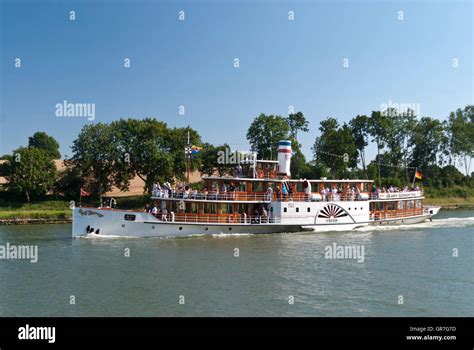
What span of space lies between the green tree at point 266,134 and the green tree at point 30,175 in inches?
1140

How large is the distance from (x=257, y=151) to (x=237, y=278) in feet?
164

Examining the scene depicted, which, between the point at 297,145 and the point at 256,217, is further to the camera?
the point at 297,145

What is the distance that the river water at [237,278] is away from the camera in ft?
56.3

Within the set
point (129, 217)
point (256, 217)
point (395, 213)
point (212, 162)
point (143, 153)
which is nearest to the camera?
point (129, 217)

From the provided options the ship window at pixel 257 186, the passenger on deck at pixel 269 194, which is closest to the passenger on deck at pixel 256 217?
the passenger on deck at pixel 269 194

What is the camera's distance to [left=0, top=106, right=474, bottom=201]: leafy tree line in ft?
194

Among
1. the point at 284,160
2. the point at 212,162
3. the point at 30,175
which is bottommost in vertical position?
the point at 30,175

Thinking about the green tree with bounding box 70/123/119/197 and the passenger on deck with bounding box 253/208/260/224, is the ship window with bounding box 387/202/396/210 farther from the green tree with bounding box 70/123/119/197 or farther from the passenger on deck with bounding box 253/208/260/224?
the green tree with bounding box 70/123/119/197

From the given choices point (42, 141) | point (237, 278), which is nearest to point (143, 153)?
point (237, 278)

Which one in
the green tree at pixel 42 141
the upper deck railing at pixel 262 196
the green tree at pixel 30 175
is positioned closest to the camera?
the upper deck railing at pixel 262 196

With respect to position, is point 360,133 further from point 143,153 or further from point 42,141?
point 42,141

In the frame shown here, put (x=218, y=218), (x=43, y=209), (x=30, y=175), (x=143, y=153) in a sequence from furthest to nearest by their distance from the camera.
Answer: (x=143, y=153), (x=30, y=175), (x=43, y=209), (x=218, y=218)

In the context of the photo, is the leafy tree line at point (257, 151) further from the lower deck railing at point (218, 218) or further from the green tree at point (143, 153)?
the lower deck railing at point (218, 218)

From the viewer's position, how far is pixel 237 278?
831 inches
